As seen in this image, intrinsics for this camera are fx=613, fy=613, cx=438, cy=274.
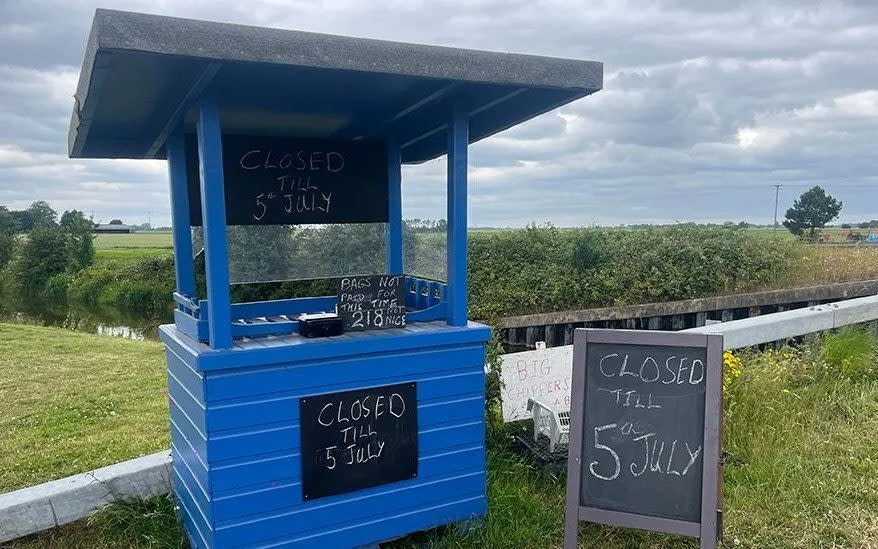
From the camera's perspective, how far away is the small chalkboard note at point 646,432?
297 cm

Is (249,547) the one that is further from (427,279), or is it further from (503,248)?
(503,248)

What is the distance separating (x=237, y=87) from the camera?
2912 mm

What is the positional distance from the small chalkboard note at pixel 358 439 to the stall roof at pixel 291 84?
1505mm

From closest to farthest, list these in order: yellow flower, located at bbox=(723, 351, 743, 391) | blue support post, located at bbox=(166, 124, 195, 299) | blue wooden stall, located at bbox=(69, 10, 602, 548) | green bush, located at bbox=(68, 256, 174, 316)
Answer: blue wooden stall, located at bbox=(69, 10, 602, 548), blue support post, located at bbox=(166, 124, 195, 299), yellow flower, located at bbox=(723, 351, 743, 391), green bush, located at bbox=(68, 256, 174, 316)

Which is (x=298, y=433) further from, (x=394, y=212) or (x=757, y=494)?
(x=757, y=494)

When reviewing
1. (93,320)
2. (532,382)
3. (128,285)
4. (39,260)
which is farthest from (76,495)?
(39,260)

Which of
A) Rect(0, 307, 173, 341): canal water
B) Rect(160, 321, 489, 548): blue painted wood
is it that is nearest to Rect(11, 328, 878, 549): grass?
Rect(160, 321, 489, 548): blue painted wood

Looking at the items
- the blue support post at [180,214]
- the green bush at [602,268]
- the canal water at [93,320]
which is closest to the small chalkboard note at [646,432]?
the blue support post at [180,214]

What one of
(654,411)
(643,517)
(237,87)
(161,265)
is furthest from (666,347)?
(161,265)

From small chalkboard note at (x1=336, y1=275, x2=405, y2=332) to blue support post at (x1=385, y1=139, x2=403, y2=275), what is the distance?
35.8 inches

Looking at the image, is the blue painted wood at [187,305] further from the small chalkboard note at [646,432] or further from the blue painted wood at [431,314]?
the small chalkboard note at [646,432]

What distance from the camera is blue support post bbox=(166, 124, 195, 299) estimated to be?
12.2 ft

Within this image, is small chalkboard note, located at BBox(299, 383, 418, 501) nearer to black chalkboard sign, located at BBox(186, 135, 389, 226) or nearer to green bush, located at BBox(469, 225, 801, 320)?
black chalkboard sign, located at BBox(186, 135, 389, 226)

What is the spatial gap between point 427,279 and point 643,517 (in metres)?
1.83
